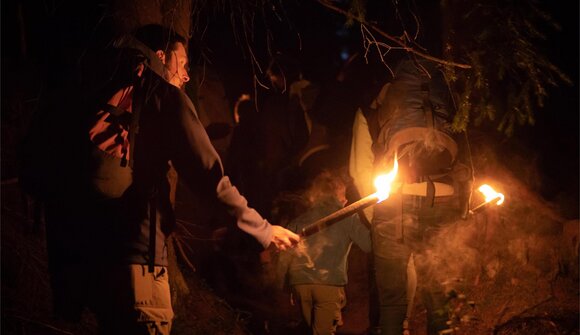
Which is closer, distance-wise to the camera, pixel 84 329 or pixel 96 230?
pixel 96 230

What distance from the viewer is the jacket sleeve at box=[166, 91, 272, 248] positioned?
249 cm

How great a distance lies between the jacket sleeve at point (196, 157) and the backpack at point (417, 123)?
2.31 metres

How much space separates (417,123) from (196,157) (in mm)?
2706

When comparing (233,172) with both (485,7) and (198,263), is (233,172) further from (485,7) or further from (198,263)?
(485,7)

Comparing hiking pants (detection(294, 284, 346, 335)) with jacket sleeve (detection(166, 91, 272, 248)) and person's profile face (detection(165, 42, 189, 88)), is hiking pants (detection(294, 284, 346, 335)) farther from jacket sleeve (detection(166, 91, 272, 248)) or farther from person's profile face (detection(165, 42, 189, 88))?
person's profile face (detection(165, 42, 189, 88))

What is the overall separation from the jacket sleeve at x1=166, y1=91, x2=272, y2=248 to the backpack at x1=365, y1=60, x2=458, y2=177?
2312 mm

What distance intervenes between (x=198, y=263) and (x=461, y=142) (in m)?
6.01

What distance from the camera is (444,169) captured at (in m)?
4.67

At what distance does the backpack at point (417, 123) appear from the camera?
14.6 ft

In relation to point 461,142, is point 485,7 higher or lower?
higher

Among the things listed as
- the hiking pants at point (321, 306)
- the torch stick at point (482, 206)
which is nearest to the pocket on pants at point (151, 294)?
the hiking pants at point (321, 306)

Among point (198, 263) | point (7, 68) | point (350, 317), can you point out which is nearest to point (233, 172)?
point (198, 263)

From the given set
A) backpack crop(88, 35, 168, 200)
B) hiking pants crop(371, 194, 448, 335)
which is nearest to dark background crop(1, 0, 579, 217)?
backpack crop(88, 35, 168, 200)

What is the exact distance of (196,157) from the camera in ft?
8.23
